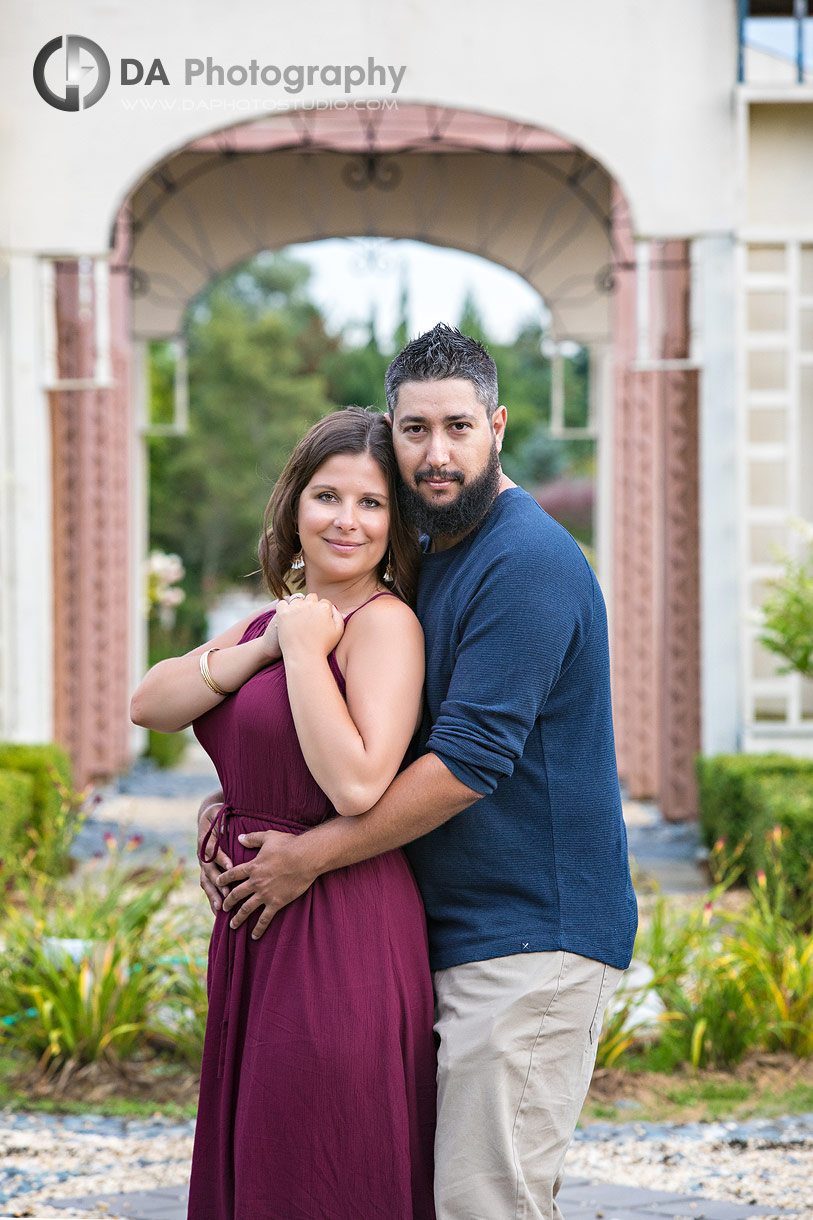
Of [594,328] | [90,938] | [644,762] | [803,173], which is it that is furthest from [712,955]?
[594,328]

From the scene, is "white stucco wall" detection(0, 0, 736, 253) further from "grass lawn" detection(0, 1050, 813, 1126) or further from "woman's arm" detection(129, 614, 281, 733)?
"woman's arm" detection(129, 614, 281, 733)

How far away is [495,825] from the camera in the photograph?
214 cm

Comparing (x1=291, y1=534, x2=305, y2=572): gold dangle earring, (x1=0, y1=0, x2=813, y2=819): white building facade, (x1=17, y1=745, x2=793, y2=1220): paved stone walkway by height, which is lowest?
(x1=17, y1=745, x2=793, y2=1220): paved stone walkway

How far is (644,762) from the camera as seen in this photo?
33.8 ft

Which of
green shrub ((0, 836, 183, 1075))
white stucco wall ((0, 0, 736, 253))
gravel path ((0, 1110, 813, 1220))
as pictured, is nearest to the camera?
gravel path ((0, 1110, 813, 1220))

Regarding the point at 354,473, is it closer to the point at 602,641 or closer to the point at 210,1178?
the point at 602,641

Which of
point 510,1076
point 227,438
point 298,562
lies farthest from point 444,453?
point 227,438

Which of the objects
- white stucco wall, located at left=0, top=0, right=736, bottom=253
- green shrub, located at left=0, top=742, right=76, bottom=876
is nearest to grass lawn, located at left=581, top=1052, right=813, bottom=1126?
green shrub, located at left=0, top=742, right=76, bottom=876

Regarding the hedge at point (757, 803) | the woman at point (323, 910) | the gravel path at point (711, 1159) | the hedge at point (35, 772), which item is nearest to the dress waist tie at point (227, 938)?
the woman at point (323, 910)

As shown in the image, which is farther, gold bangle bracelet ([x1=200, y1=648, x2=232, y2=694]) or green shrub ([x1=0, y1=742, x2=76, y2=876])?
green shrub ([x1=0, y1=742, x2=76, y2=876])

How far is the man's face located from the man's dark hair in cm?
2

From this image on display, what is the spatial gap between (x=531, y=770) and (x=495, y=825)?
111 mm

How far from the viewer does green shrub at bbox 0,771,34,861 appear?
5.87 meters

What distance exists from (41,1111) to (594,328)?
8.82 m
